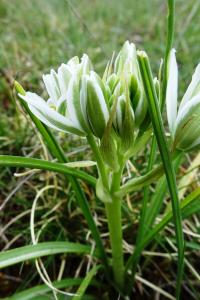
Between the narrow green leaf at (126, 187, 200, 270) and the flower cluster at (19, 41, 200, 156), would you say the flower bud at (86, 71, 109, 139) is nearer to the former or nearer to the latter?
the flower cluster at (19, 41, 200, 156)

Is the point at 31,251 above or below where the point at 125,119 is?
below

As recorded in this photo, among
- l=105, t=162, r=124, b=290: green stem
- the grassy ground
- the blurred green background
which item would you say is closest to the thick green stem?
l=105, t=162, r=124, b=290: green stem

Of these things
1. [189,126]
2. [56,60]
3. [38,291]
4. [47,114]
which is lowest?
[38,291]

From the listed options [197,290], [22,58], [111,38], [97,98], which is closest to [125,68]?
[97,98]

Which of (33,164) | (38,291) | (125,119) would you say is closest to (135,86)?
(125,119)

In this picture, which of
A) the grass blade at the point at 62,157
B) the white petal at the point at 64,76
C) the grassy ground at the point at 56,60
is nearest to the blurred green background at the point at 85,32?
the grassy ground at the point at 56,60

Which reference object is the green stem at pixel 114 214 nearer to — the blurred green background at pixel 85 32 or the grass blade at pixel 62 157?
the grass blade at pixel 62 157

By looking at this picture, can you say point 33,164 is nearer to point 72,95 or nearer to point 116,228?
point 72,95
